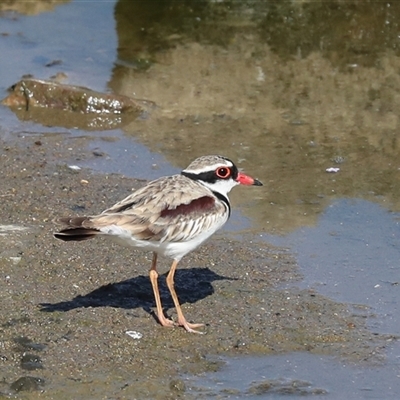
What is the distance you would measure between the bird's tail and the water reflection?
2194 millimetres

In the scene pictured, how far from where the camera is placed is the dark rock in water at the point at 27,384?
5617mm

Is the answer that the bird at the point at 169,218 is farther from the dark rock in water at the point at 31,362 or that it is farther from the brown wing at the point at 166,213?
the dark rock in water at the point at 31,362

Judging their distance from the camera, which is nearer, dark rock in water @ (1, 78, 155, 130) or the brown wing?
the brown wing

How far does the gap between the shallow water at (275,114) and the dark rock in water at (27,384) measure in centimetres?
104

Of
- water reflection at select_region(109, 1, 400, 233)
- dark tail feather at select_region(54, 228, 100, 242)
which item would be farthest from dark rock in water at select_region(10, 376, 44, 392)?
water reflection at select_region(109, 1, 400, 233)

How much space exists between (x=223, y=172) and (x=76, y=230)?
1.23 m

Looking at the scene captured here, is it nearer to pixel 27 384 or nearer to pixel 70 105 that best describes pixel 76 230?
pixel 27 384

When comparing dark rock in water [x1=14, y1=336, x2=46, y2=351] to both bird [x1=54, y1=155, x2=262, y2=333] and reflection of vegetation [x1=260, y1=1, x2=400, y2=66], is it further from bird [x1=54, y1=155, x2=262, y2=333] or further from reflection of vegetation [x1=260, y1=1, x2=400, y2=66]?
reflection of vegetation [x1=260, y1=1, x2=400, y2=66]

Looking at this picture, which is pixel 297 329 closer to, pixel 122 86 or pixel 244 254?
pixel 244 254

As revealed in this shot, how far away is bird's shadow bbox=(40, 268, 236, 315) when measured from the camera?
6725mm

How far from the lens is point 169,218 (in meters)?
6.42

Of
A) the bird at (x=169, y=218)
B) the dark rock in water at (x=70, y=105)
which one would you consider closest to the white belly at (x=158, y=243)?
the bird at (x=169, y=218)

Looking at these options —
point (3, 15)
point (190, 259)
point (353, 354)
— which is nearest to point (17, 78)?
point (3, 15)

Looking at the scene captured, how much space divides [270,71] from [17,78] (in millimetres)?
2784
